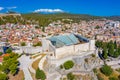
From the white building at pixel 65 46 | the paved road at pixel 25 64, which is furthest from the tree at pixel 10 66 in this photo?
the white building at pixel 65 46

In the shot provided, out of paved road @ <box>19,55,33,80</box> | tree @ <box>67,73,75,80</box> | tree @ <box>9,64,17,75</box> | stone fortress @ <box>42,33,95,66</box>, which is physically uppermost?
stone fortress @ <box>42,33,95,66</box>

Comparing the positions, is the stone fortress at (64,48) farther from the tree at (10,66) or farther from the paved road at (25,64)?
the tree at (10,66)

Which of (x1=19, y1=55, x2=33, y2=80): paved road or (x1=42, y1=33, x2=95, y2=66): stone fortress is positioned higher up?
(x1=42, y1=33, x2=95, y2=66): stone fortress

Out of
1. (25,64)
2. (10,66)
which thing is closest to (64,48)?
(25,64)

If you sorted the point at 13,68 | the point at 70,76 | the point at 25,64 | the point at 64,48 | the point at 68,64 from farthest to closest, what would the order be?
the point at 64,48 → the point at 25,64 → the point at 68,64 → the point at 13,68 → the point at 70,76

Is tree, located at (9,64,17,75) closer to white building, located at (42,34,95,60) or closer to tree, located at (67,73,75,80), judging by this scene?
white building, located at (42,34,95,60)

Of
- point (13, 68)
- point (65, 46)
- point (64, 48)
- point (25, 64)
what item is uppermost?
point (65, 46)

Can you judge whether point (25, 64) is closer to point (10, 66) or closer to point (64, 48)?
point (10, 66)

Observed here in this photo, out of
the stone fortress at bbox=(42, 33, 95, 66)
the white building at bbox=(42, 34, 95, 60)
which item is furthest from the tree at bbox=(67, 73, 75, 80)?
the white building at bbox=(42, 34, 95, 60)
